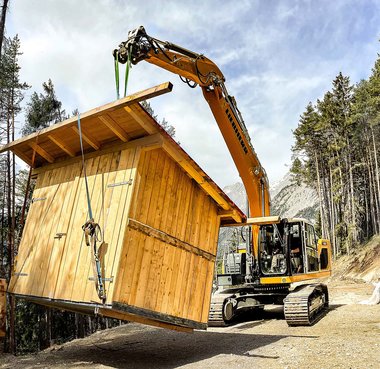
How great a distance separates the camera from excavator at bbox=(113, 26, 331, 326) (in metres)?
10.4

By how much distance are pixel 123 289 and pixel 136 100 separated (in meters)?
2.91

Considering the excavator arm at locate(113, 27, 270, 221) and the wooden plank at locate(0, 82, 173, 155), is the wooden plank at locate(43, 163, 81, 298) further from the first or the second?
the excavator arm at locate(113, 27, 270, 221)

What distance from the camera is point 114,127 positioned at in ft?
22.1

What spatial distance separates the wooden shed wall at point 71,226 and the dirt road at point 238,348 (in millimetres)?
1605

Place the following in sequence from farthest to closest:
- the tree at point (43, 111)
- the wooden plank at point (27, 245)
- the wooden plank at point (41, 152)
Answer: the tree at point (43, 111) → the wooden plank at point (41, 152) → the wooden plank at point (27, 245)

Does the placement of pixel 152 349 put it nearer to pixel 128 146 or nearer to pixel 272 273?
pixel 272 273

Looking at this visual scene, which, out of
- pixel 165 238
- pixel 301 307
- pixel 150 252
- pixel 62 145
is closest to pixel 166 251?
pixel 165 238

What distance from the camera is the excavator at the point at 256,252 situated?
1042cm

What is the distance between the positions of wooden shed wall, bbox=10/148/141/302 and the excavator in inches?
156

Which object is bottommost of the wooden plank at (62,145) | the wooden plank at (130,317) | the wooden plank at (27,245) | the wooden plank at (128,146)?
the wooden plank at (130,317)

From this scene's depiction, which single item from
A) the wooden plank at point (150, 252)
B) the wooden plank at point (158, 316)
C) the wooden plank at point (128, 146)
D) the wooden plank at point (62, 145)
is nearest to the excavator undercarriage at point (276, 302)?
the wooden plank at point (158, 316)

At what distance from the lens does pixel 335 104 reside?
3853 centimetres

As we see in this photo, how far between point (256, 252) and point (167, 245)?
5.46m

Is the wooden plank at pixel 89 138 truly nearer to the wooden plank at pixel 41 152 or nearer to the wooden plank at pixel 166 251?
the wooden plank at pixel 41 152
